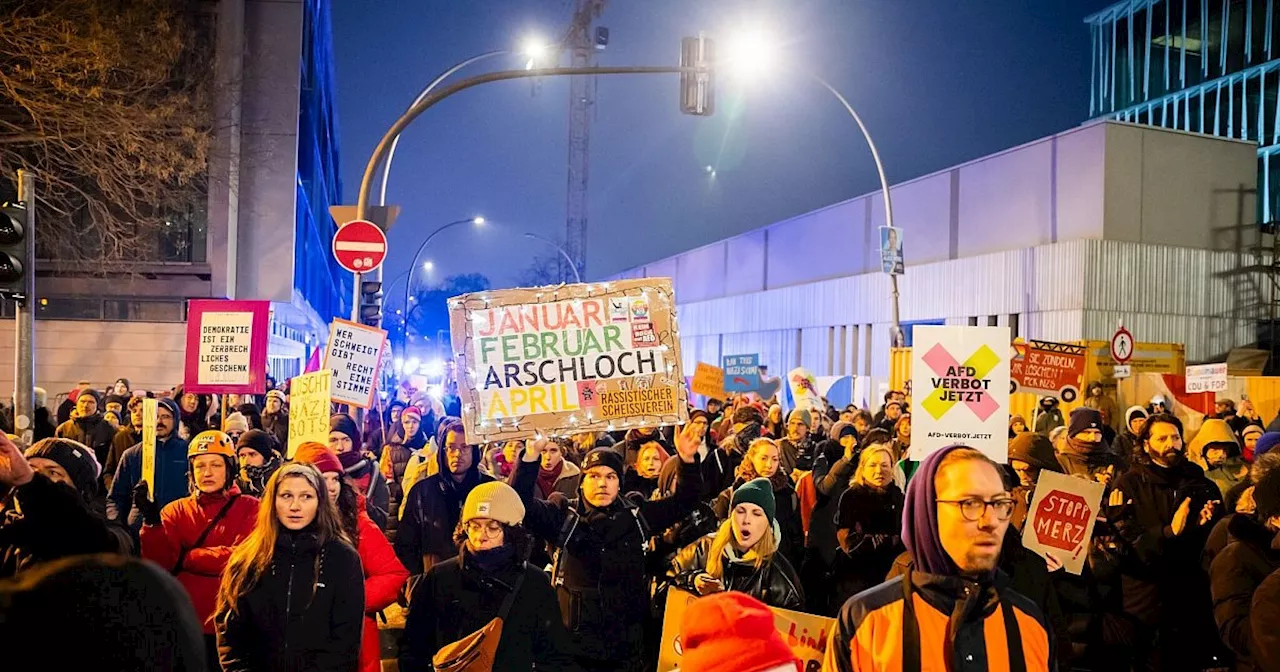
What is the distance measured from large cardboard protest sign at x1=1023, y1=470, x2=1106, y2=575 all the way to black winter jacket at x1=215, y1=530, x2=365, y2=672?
3746 mm

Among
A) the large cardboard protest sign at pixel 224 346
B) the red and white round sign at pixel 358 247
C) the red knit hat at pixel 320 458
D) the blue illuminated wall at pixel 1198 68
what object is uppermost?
the blue illuminated wall at pixel 1198 68

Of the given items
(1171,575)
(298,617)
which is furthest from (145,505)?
(1171,575)

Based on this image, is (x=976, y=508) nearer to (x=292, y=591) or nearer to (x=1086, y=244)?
(x=292, y=591)

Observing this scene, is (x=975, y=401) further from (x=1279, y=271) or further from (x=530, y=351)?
(x=1279, y=271)

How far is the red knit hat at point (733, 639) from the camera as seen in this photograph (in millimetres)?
2664

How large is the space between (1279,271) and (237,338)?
1240 inches

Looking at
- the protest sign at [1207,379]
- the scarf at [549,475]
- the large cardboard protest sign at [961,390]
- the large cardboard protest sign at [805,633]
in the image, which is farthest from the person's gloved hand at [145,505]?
the protest sign at [1207,379]

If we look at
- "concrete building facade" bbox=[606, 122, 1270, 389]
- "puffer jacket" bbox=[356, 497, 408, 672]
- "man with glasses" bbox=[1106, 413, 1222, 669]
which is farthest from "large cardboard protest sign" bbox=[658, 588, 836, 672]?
"concrete building facade" bbox=[606, 122, 1270, 389]

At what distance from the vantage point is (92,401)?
11.5 metres

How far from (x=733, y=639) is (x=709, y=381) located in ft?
49.8

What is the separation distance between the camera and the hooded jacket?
7.64 m

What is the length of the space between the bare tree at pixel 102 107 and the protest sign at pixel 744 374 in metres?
13.3

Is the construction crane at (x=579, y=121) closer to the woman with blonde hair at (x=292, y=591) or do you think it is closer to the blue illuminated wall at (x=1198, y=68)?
the blue illuminated wall at (x=1198, y=68)

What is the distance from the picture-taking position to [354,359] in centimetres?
1095
